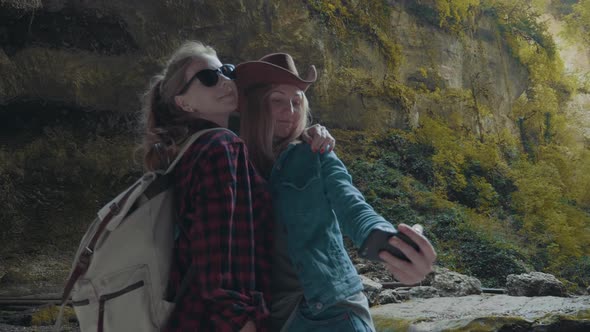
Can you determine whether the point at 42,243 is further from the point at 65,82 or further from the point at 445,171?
the point at 445,171

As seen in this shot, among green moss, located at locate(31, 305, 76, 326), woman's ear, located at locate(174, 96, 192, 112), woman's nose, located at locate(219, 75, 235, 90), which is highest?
woman's nose, located at locate(219, 75, 235, 90)

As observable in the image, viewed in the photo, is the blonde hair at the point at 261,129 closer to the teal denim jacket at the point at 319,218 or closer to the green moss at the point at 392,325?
the teal denim jacket at the point at 319,218

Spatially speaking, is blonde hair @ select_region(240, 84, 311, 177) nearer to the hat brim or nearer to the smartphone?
the hat brim

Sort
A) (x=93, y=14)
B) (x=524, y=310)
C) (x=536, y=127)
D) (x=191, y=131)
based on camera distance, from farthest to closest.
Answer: (x=536, y=127) < (x=93, y=14) < (x=524, y=310) < (x=191, y=131)

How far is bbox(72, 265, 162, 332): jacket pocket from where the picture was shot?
146cm

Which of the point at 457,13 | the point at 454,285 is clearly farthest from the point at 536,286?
the point at 457,13

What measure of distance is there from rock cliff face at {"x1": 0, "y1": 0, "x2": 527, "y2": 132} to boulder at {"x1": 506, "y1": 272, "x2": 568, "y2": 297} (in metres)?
7.20

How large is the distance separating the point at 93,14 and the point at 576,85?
1555 centimetres

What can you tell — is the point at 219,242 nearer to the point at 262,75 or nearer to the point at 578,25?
the point at 262,75

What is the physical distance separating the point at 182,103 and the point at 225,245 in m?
0.52

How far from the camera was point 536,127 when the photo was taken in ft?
58.0

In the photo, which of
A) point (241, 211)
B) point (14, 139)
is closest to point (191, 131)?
point (241, 211)

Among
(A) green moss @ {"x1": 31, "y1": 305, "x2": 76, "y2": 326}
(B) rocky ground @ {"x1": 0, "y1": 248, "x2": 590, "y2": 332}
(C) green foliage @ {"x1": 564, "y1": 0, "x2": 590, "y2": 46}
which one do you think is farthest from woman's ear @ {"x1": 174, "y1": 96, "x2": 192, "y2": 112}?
(C) green foliage @ {"x1": 564, "y1": 0, "x2": 590, "y2": 46}

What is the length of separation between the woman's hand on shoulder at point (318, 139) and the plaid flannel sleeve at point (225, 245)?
231 millimetres
